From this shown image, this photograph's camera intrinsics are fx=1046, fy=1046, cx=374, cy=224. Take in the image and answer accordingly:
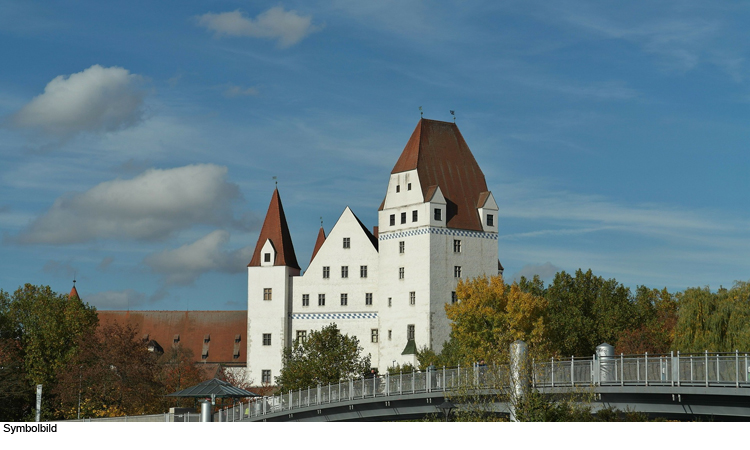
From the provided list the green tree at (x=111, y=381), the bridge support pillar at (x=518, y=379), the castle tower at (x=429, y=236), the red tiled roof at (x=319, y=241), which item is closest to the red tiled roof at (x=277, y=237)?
the red tiled roof at (x=319, y=241)

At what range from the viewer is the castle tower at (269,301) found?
97.5 metres

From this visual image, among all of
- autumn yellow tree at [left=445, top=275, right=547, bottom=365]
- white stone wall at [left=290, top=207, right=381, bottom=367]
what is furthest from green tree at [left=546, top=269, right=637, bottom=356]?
white stone wall at [left=290, top=207, right=381, bottom=367]

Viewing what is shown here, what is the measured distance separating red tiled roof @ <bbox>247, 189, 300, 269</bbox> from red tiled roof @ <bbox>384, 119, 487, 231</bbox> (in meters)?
13.4

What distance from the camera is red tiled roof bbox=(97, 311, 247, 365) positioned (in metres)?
116

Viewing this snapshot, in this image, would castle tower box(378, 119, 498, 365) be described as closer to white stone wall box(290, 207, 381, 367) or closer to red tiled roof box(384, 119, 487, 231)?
red tiled roof box(384, 119, 487, 231)

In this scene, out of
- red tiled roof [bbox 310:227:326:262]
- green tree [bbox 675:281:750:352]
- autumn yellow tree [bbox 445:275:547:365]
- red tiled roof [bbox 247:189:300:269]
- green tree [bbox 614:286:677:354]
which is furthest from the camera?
red tiled roof [bbox 310:227:326:262]

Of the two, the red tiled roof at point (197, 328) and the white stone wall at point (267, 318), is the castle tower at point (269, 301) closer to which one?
the white stone wall at point (267, 318)

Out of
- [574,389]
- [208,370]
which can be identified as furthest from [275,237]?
[574,389]

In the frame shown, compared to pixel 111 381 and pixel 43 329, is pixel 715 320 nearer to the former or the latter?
pixel 111 381

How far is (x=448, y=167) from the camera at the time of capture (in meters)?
94.6

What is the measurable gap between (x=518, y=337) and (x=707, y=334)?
14.0m

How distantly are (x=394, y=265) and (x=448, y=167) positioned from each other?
1022 centimetres

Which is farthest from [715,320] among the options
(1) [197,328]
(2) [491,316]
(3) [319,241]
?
(1) [197,328]

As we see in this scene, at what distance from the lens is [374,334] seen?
9588 cm
